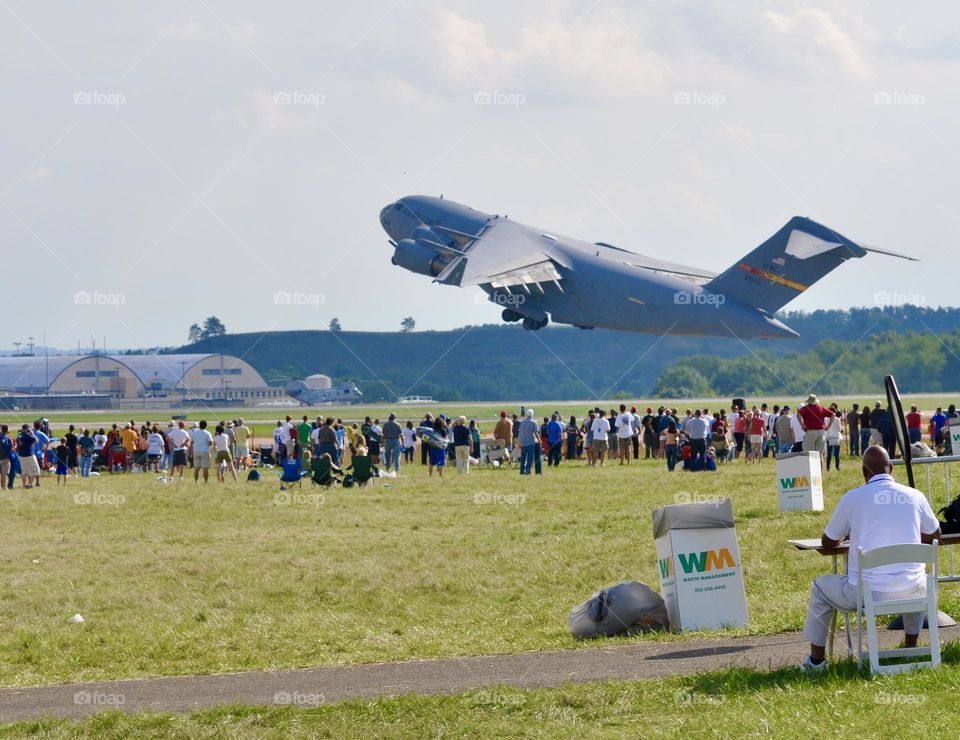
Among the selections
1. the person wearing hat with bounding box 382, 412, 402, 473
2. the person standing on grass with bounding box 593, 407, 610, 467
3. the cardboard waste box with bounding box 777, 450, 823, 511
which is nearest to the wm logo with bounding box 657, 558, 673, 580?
the cardboard waste box with bounding box 777, 450, 823, 511

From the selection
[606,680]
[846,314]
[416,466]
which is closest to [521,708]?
[606,680]

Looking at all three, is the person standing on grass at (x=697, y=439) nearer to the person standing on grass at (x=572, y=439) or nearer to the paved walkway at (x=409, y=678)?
the person standing on grass at (x=572, y=439)

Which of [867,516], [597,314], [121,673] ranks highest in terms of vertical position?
[597,314]

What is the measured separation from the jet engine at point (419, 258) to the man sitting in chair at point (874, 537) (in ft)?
129

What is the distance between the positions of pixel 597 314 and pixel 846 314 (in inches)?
1369

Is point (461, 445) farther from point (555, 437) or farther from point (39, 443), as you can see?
Result: point (39, 443)

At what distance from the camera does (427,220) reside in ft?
173

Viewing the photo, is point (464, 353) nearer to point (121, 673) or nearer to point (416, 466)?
point (416, 466)

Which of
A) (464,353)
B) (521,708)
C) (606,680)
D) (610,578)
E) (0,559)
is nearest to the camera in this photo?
(521,708)

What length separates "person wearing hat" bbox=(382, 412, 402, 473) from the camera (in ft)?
108

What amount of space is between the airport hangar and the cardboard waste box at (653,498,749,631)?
9062 cm

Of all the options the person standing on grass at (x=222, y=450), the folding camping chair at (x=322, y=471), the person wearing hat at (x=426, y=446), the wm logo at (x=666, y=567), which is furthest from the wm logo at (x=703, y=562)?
the person wearing hat at (x=426, y=446)

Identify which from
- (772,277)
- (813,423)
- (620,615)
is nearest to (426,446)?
(813,423)

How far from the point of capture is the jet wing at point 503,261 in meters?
47.5
